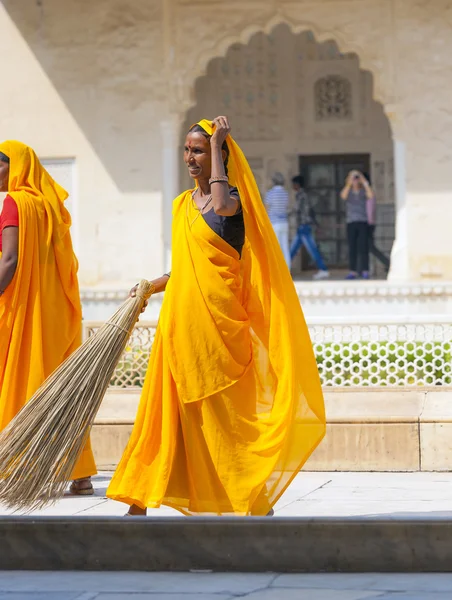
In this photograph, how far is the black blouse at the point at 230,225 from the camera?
13.8 feet

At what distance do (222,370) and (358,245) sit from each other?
9448mm

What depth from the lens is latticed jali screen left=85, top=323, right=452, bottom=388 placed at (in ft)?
22.9

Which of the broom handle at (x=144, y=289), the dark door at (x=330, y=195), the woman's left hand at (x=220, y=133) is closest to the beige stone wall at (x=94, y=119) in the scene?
the dark door at (x=330, y=195)

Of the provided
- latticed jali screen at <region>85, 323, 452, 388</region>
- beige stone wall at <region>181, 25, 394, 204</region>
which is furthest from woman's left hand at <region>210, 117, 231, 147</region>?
beige stone wall at <region>181, 25, 394, 204</region>

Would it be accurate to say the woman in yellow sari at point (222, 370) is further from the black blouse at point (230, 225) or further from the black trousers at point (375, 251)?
the black trousers at point (375, 251)

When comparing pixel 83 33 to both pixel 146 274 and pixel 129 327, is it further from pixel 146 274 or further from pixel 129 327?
pixel 129 327

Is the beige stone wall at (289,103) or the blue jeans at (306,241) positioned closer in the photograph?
the blue jeans at (306,241)

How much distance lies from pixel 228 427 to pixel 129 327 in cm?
47

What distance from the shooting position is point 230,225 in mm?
4230

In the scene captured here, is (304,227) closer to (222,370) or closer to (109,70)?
(109,70)

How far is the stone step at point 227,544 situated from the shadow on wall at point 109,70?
8.88 metres

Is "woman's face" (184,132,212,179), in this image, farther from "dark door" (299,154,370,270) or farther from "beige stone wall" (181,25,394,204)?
"dark door" (299,154,370,270)

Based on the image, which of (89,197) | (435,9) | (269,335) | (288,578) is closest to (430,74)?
(435,9)

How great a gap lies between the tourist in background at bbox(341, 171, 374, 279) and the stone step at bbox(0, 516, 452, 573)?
9800 millimetres
